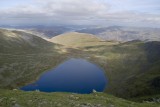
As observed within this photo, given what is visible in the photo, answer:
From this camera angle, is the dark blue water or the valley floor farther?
the dark blue water

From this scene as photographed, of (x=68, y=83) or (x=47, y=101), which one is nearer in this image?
(x=47, y=101)

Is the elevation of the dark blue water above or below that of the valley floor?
below

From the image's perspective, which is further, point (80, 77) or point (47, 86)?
point (80, 77)

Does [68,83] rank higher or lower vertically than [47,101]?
lower

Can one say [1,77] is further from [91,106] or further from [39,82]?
[91,106]

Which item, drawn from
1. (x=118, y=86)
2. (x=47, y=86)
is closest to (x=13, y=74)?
(x=47, y=86)

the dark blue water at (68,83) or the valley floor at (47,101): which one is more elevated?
the valley floor at (47,101)

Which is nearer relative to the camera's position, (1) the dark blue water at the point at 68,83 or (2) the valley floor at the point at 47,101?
(2) the valley floor at the point at 47,101

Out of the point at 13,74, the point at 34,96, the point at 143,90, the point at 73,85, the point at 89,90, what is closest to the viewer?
the point at 34,96

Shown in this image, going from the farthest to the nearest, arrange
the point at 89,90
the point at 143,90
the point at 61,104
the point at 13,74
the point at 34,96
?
the point at 13,74, the point at 89,90, the point at 143,90, the point at 34,96, the point at 61,104

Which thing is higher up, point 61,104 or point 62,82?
point 61,104

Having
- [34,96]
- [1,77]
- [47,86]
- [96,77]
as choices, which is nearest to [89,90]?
[47,86]
